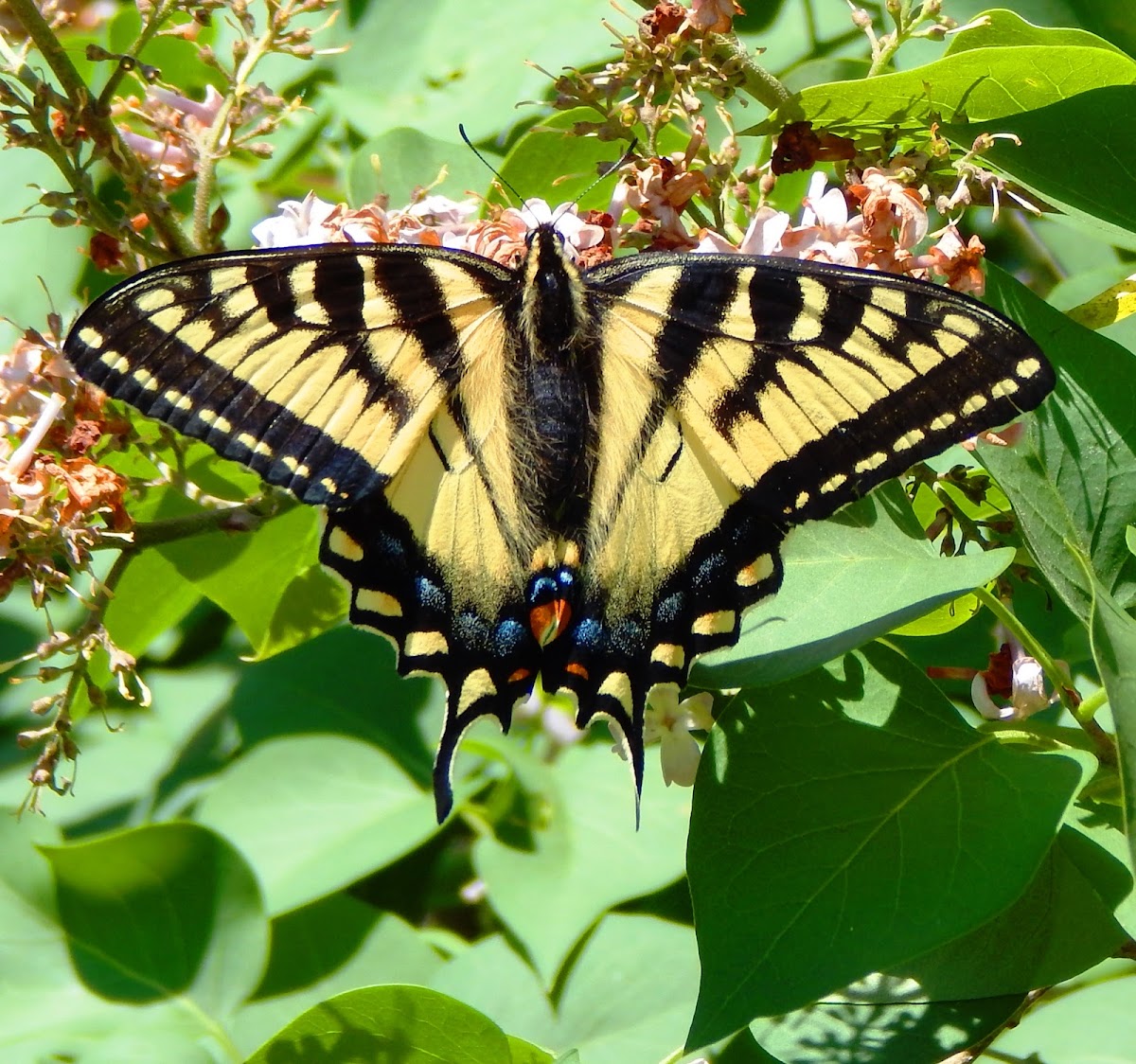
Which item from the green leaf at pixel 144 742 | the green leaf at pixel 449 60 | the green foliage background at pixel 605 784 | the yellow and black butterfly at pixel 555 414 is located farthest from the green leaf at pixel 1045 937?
the green leaf at pixel 144 742

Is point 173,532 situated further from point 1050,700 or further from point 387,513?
point 1050,700

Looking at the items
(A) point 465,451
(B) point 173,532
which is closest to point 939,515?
(A) point 465,451

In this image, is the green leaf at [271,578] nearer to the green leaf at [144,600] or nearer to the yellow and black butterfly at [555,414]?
the green leaf at [144,600]

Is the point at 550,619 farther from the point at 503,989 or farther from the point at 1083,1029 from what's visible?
the point at 1083,1029

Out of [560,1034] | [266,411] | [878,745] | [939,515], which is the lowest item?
[560,1034]

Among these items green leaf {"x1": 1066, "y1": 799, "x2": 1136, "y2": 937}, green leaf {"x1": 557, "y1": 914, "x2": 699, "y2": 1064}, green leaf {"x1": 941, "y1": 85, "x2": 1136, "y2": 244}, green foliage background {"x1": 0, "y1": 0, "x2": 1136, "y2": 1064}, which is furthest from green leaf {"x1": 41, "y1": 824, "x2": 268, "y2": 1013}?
green leaf {"x1": 941, "y1": 85, "x2": 1136, "y2": 244}

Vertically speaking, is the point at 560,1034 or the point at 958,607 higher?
the point at 958,607

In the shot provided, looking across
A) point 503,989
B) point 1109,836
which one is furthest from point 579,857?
point 1109,836
